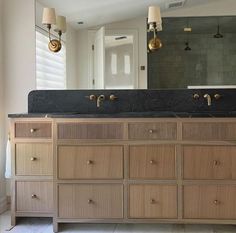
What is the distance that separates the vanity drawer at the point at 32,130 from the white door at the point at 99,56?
660 mm

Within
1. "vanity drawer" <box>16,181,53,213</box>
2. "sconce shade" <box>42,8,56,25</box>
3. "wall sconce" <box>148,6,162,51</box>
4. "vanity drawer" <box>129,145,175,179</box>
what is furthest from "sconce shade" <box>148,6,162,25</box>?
"vanity drawer" <box>16,181,53,213</box>

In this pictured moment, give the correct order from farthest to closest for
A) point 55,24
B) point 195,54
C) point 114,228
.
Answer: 1. point 55,24
2. point 195,54
3. point 114,228

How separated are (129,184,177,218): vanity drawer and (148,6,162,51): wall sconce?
124 centimetres

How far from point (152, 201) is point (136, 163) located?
12.2 inches

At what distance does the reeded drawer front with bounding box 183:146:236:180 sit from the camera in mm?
2475

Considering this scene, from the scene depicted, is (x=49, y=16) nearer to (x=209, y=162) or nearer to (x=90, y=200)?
(x=90, y=200)

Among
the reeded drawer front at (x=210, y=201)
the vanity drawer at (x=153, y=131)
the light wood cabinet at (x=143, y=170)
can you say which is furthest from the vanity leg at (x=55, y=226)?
the reeded drawer front at (x=210, y=201)

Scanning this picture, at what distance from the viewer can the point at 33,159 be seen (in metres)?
2.68

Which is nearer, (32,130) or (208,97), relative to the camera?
(32,130)

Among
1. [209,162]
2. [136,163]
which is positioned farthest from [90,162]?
[209,162]

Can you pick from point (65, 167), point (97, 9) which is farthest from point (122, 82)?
point (65, 167)

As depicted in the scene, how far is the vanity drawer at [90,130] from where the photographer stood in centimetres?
253

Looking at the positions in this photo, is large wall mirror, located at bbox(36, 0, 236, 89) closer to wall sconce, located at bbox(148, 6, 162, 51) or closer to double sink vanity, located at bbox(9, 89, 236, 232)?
wall sconce, located at bbox(148, 6, 162, 51)

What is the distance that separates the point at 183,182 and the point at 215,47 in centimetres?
123
